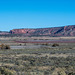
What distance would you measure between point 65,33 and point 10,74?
188 metres

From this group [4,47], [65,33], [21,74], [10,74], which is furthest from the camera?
[65,33]

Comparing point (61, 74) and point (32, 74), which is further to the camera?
point (32, 74)

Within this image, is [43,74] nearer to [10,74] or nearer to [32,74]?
[32,74]

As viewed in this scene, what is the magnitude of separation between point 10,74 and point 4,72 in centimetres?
71

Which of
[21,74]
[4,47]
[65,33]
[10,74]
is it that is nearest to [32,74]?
[21,74]

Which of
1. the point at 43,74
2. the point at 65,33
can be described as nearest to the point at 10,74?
the point at 43,74

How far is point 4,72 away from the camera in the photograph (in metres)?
14.0

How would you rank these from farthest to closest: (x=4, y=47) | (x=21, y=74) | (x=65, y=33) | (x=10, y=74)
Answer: (x=65, y=33)
(x=4, y=47)
(x=21, y=74)
(x=10, y=74)

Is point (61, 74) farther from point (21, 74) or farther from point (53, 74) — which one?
point (21, 74)

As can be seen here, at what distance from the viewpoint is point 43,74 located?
15203mm

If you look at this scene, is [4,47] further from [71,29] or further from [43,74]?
[71,29]

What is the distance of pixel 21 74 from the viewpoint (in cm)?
1505

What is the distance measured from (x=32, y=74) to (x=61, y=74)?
7.24ft

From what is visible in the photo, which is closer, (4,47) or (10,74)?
(10,74)
